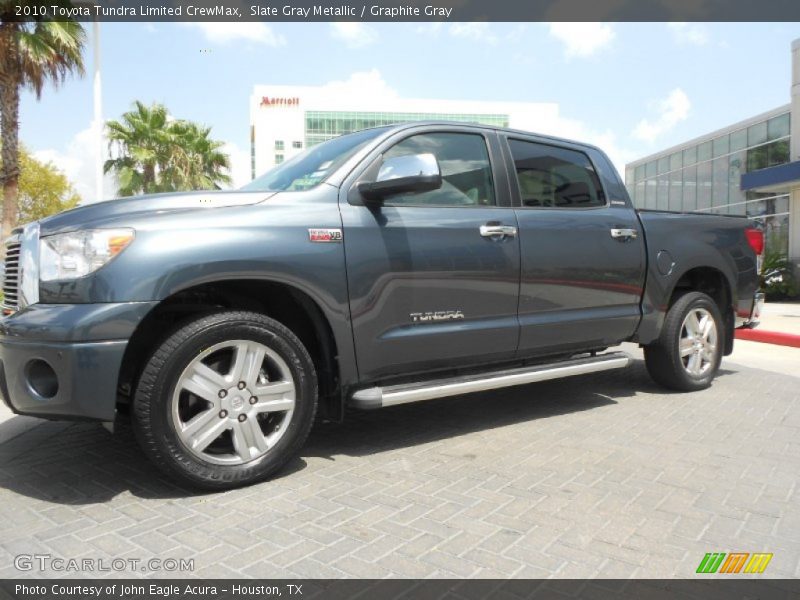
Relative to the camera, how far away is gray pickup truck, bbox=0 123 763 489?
8.82 ft

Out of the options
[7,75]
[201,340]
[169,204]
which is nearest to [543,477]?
[201,340]

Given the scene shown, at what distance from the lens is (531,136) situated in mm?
4305

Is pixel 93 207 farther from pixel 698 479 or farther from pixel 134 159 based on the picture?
pixel 134 159

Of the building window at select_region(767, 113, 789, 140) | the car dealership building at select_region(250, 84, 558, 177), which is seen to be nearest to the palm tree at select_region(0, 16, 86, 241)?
the building window at select_region(767, 113, 789, 140)

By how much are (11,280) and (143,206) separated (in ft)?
2.51

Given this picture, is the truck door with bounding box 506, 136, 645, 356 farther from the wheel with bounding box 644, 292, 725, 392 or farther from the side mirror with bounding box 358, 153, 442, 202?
the side mirror with bounding box 358, 153, 442, 202

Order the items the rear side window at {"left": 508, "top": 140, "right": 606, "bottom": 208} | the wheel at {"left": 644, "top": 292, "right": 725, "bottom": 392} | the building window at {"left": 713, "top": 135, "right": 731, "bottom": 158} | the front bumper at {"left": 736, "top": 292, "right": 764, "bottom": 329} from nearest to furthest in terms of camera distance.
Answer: the rear side window at {"left": 508, "top": 140, "right": 606, "bottom": 208}
the wheel at {"left": 644, "top": 292, "right": 725, "bottom": 392}
the front bumper at {"left": 736, "top": 292, "right": 764, "bottom": 329}
the building window at {"left": 713, "top": 135, "right": 731, "bottom": 158}

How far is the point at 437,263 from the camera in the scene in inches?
137

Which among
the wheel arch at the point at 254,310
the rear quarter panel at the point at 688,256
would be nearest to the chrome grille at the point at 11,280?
the wheel arch at the point at 254,310

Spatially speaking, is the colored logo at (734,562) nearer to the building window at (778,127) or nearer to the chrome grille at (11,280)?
the chrome grille at (11,280)

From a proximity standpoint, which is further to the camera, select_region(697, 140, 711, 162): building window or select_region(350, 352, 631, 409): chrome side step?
select_region(697, 140, 711, 162): building window

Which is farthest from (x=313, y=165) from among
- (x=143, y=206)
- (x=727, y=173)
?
(x=727, y=173)

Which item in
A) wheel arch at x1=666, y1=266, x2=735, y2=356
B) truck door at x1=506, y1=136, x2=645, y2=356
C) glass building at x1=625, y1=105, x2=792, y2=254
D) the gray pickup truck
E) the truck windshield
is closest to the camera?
the gray pickup truck

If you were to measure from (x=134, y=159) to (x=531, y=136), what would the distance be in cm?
2424
